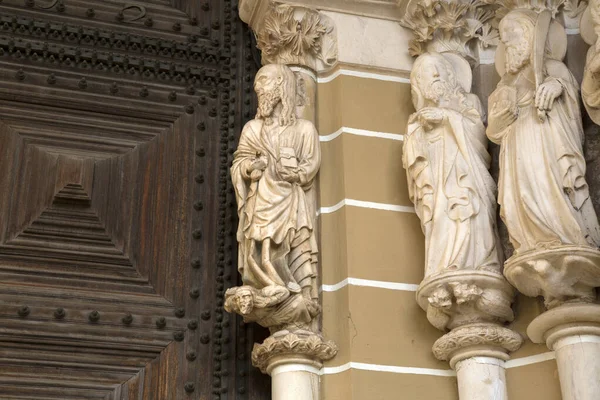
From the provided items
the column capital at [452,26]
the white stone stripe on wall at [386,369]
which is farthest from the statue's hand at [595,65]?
the white stone stripe on wall at [386,369]

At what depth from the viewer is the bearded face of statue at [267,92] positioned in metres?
5.20

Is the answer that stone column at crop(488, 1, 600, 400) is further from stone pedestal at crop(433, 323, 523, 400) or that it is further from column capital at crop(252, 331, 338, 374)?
column capital at crop(252, 331, 338, 374)

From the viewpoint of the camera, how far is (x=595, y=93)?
4746 millimetres

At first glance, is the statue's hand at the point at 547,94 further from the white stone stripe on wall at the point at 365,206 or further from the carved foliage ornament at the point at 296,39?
the carved foliage ornament at the point at 296,39

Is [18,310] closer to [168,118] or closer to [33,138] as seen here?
[33,138]

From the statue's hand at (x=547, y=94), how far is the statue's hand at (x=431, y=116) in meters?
0.46

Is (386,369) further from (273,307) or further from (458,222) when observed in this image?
(458,222)

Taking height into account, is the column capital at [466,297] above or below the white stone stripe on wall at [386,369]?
above

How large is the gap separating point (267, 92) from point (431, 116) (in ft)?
2.50

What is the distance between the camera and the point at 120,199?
521cm

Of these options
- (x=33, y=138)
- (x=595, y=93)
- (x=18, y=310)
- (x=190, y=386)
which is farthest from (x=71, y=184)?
(x=595, y=93)

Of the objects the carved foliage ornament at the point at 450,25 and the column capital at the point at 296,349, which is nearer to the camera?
the column capital at the point at 296,349

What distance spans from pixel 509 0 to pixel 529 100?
0.65 m

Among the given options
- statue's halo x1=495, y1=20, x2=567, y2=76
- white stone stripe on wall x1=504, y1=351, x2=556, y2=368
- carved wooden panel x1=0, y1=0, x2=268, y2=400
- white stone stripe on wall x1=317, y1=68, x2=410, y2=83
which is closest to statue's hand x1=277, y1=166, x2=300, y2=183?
carved wooden panel x1=0, y1=0, x2=268, y2=400
